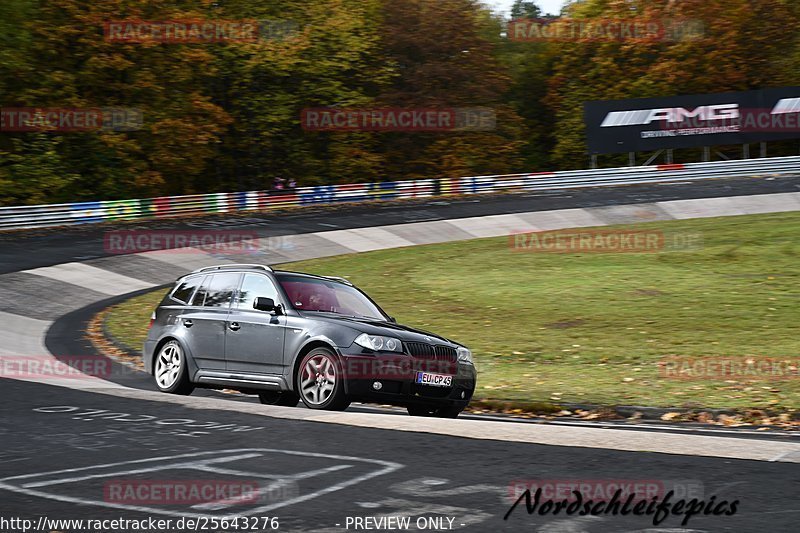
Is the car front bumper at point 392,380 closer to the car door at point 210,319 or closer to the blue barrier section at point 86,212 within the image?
the car door at point 210,319

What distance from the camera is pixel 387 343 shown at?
34.6 feet

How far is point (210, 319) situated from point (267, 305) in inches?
47.8

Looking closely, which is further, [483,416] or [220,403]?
[483,416]

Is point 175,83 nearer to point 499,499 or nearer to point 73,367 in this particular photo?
point 73,367

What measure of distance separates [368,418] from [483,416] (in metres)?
2.79

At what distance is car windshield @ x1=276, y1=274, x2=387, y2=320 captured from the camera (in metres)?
11.6

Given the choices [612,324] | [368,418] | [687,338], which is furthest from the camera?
[612,324]

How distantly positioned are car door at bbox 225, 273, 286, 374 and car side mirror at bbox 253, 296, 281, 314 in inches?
3.1

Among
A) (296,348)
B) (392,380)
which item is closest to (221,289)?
(296,348)

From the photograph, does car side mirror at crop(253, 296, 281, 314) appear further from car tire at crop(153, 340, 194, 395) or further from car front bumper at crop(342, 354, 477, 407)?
car tire at crop(153, 340, 194, 395)

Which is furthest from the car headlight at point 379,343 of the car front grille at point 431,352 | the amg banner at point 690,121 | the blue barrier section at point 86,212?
the amg banner at point 690,121

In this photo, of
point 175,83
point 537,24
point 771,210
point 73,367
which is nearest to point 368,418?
point 73,367

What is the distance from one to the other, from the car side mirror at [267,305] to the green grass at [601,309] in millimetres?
3088

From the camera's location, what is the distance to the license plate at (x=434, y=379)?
35.0 feet
